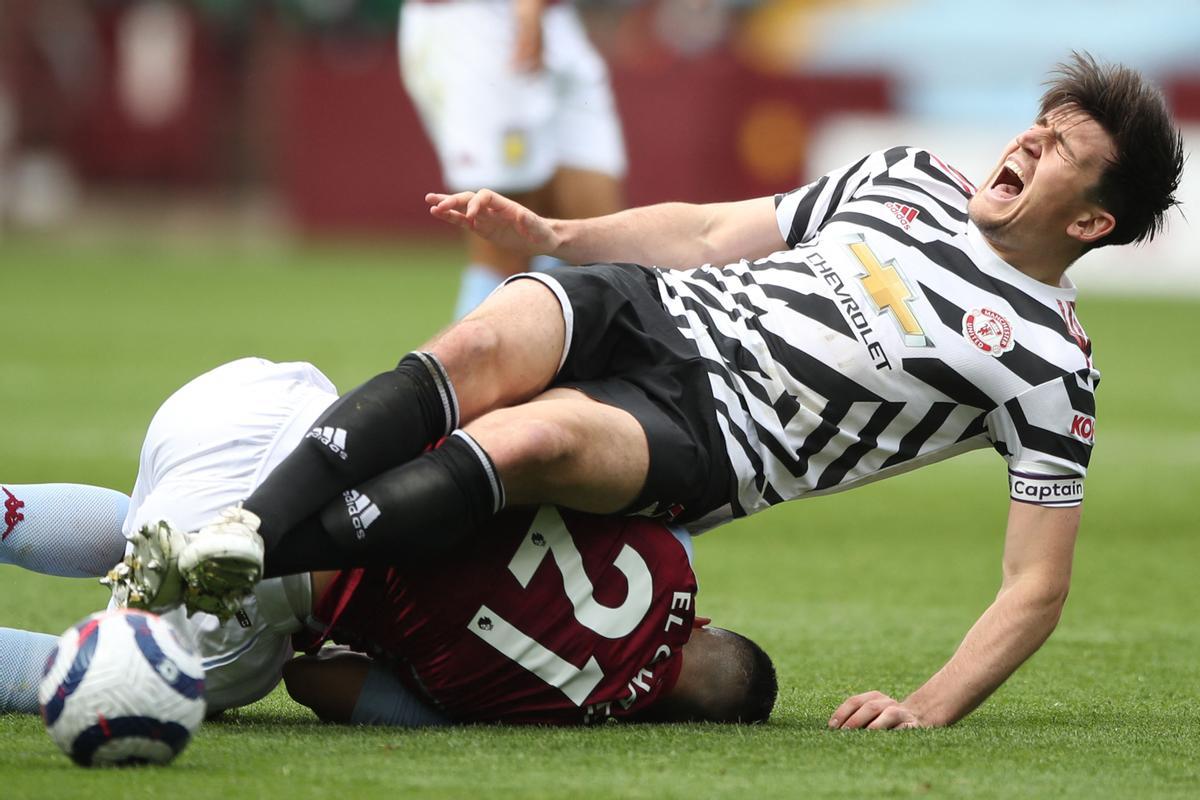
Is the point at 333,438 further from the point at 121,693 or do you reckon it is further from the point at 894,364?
the point at 894,364

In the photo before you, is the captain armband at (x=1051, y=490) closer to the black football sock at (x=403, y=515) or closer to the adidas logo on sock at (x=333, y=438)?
the black football sock at (x=403, y=515)

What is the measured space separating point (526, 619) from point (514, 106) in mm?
3740

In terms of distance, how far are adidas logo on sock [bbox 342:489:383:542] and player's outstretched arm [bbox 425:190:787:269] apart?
0.87 meters

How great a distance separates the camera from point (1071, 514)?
328cm

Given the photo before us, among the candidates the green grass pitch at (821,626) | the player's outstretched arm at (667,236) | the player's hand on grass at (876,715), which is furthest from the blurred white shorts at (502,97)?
the player's hand on grass at (876,715)

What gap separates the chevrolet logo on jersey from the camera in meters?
3.37

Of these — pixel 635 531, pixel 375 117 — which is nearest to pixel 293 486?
pixel 635 531

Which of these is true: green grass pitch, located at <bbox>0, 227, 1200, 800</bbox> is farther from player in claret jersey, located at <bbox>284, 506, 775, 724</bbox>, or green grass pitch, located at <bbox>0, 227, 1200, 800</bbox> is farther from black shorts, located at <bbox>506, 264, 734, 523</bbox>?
black shorts, located at <bbox>506, 264, 734, 523</bbox>

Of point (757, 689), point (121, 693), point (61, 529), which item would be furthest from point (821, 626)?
point (121, 693)

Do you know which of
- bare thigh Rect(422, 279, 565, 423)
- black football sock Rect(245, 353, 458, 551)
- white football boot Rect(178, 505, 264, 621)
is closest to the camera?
white football boot Rect(178, 505, 264, 621)

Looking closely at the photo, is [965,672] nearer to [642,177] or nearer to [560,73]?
[560,73]

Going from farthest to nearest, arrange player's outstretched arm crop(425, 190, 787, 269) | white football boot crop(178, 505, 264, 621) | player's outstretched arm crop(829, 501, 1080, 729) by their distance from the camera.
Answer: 1. player's outstretched arm crop(425, 190, 787, 269)
2. player's outstretched arm crop(829, 501, 1080, 729)
3. white football boot crop(178, 505, 264, 621)

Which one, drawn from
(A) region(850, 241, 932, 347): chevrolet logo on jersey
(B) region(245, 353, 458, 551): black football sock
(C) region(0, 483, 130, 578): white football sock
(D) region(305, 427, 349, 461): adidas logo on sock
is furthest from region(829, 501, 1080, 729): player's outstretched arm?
(C) region(0, 483, 130, 578): white football sock

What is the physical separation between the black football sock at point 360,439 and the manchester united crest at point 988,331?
3.16 feet
